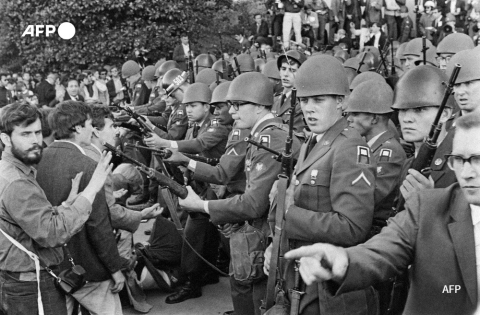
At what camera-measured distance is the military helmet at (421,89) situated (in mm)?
4246

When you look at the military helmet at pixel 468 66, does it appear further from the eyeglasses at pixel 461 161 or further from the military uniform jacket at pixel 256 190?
the eyeglasses at pixel 461 161

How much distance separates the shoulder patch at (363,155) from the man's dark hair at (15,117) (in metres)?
2.21

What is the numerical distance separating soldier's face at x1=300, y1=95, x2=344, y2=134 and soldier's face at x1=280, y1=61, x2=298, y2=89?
3049 millimetres

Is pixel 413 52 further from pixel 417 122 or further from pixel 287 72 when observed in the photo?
pixel 417 122

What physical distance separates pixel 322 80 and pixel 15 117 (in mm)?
2066

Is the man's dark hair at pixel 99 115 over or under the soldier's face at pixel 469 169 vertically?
under

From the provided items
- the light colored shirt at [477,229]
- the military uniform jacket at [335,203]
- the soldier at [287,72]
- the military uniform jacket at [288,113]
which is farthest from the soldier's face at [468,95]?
the soldier at [287,72]

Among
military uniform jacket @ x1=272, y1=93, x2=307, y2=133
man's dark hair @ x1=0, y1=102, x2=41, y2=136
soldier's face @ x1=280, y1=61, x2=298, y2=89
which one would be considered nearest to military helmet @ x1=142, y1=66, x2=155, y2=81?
military uniform jacket @ x1=272, y1=93, x2=307, y2=133

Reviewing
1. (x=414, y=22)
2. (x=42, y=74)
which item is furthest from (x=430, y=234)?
(x=42, y=74)

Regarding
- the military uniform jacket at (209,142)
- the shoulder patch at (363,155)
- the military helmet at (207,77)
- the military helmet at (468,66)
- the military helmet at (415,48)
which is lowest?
the military uniform jacket at (209,142)

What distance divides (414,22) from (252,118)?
12.3m

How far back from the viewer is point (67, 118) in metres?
4.86

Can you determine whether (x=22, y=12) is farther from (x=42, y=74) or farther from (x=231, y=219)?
(x=231, y=219)

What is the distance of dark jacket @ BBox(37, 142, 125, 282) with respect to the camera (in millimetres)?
4598
